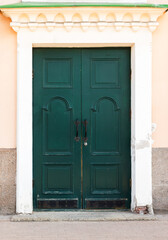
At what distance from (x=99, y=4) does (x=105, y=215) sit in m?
3.17

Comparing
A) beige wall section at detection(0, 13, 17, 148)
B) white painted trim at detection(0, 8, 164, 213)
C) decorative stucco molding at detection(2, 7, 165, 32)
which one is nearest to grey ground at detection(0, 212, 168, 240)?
white painted trim at detection(0, 8, 164, 213)

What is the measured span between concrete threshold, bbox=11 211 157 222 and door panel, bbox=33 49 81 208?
27 cm

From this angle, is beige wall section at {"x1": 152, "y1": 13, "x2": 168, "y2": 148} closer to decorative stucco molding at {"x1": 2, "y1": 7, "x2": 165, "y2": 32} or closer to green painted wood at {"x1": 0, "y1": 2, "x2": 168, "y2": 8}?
decorative stucco molding at {"x1": 2, "y1": 7, "x2": 165, "y2": 32}

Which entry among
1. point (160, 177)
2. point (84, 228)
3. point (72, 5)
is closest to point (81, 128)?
point (160, 177)

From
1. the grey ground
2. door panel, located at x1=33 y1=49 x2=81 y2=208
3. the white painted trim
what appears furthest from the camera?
door panel, located at x1=33 y1=49 x2=81 y2=208

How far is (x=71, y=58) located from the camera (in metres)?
7.51

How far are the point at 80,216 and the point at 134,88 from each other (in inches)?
83.4

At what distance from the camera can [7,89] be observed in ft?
24.1

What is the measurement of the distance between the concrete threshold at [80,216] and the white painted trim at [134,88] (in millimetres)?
199

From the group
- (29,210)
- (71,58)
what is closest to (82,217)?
(29,210)

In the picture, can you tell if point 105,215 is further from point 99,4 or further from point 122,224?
point 99,4

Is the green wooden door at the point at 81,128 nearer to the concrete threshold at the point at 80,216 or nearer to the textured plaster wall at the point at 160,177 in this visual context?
the concrete threshold at the point at 80,216

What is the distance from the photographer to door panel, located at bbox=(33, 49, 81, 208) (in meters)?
7.46

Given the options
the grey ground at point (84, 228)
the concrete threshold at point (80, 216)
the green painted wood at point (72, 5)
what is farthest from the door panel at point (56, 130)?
the green painted wood at point (72, 5)
